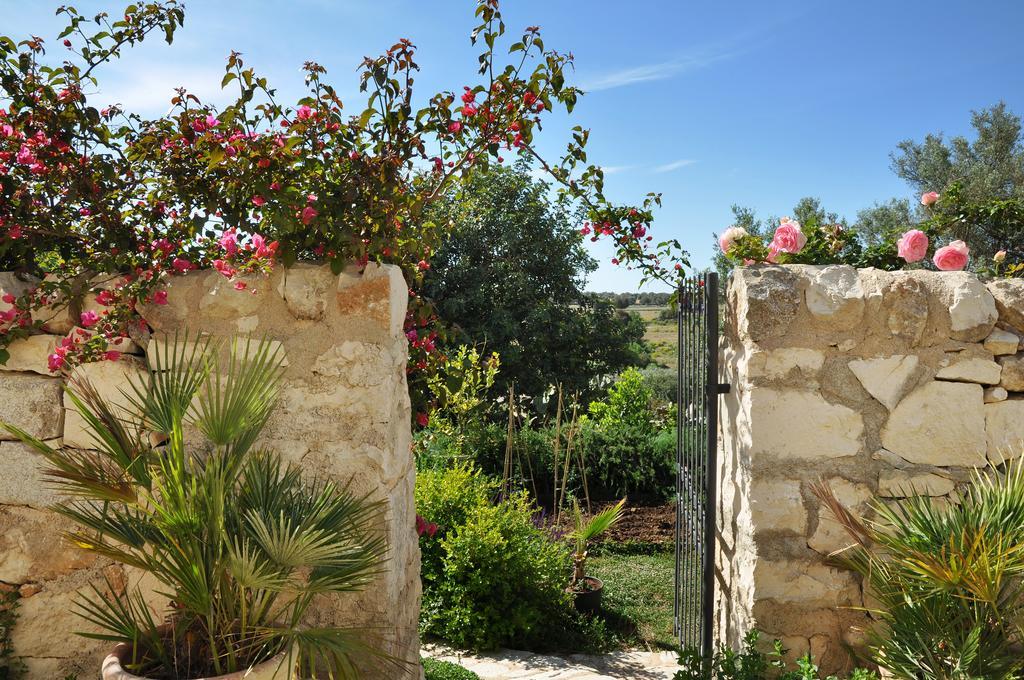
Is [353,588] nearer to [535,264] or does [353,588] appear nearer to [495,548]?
[495,548]

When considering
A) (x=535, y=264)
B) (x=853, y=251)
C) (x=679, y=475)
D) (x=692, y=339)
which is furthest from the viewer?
(x=535, y=264)

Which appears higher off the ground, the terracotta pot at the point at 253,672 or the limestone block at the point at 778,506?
the limestone block at the point at 778,506

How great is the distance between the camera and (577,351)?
11.6 metres

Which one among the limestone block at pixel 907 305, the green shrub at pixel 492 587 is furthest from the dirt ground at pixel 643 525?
the limestone block at pixel 907 305

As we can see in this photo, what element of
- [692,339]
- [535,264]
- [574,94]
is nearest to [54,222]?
[574,94]

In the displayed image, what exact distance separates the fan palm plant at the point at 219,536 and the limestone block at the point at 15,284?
0.62 m

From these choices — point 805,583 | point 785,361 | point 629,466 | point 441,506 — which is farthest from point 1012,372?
point 629,466

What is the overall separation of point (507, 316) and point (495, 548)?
22.4 feet

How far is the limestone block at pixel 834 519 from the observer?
2.83 meters

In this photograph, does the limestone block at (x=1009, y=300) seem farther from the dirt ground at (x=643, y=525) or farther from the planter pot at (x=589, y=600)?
the dirt ground at (x=643, y=525)

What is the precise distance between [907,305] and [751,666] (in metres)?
1.51

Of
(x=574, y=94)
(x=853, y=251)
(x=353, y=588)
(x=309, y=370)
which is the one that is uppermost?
(x=574, y=94)

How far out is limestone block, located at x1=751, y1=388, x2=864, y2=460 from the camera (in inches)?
112

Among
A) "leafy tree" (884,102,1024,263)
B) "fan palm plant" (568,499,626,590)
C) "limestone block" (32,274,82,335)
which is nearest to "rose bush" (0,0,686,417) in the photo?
"limestone block" (32,274,82,335)
